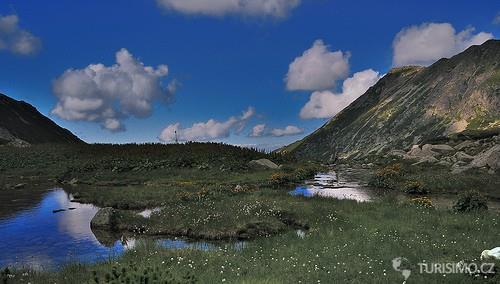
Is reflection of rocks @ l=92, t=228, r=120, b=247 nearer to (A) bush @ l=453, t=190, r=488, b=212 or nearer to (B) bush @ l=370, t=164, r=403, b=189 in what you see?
(A) bush @ l=453, t=190, r=488, b=212

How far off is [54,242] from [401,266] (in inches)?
711

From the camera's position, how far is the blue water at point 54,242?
19.2 metres

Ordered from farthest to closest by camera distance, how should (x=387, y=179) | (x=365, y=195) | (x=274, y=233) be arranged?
(x=387, y=179) → (x=365, y=195) → (x=274, y=233)

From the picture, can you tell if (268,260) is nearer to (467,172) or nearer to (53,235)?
(53,235)

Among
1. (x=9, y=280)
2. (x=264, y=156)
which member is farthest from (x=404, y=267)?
(x=264, y=156)

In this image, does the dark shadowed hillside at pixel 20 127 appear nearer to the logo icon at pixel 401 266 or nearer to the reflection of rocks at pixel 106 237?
the reflection of rocks at pixel 106 237

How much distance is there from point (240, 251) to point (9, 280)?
838cm

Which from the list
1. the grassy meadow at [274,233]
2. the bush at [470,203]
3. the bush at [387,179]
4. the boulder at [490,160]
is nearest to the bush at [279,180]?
the grassy meadow at [274,233]

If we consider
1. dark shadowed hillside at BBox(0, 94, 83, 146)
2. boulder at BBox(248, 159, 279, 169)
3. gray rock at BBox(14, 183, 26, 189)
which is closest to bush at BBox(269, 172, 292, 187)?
boulder at BBox(248, 159, 279, 169)

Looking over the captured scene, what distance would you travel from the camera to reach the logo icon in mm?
12964

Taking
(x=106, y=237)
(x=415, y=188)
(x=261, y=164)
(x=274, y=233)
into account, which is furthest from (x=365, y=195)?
(x=261, y=164)

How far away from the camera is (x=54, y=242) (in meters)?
22.9

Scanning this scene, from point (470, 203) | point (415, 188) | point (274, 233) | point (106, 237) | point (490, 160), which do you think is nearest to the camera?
point (274, 233)

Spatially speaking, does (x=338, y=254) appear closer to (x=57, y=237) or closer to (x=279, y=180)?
(x=57, y=237)
